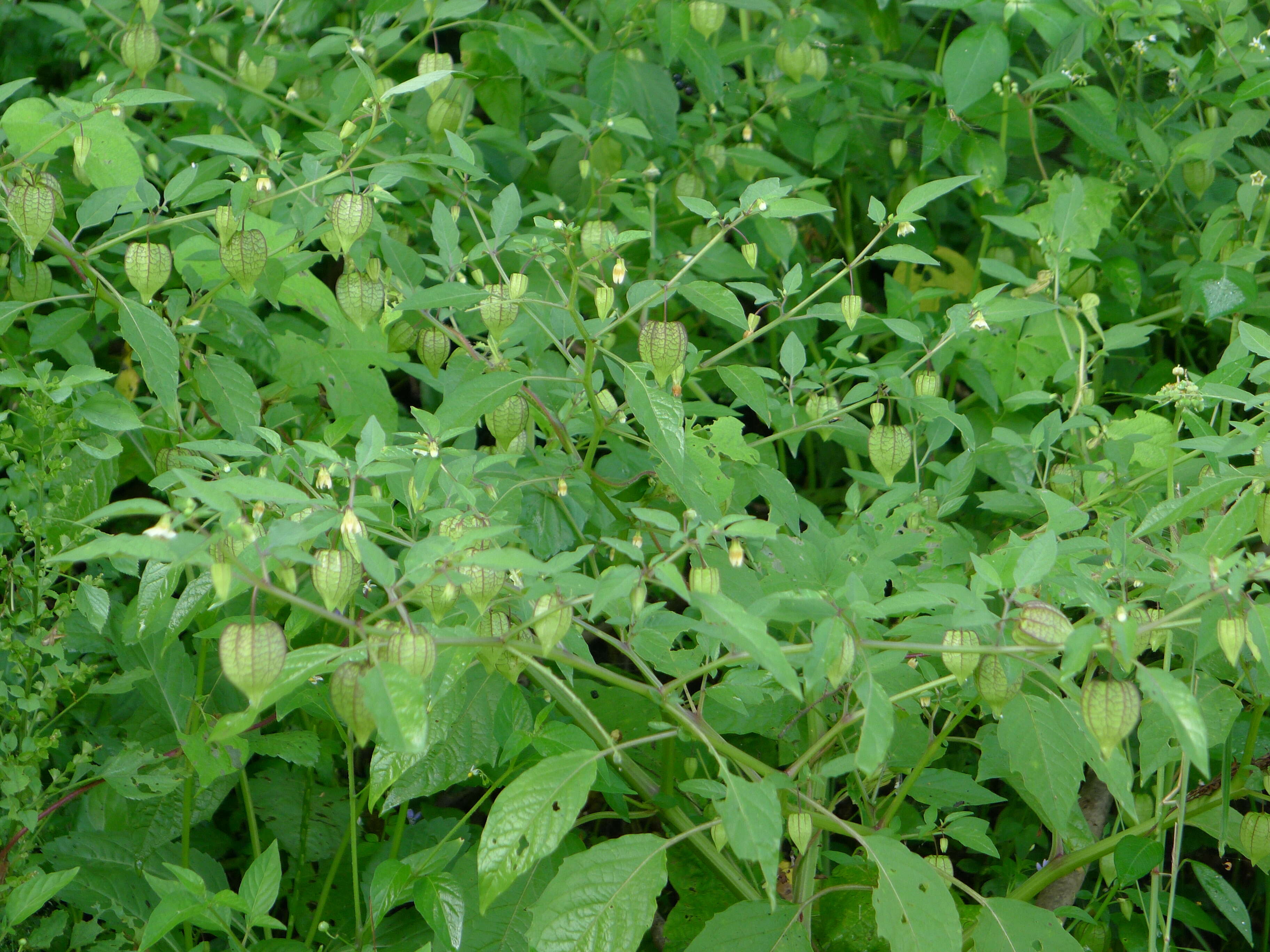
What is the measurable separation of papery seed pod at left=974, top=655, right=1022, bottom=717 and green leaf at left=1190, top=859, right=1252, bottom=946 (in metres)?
0.64

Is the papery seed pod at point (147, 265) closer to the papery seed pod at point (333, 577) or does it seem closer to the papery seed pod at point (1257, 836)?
the papery seed pod at point (333, 577)

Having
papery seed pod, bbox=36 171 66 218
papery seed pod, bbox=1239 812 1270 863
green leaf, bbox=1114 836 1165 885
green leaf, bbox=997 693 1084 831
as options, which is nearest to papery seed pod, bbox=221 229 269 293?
papery seed pod, bbox=36 171 66 218

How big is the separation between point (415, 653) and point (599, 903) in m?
0.39

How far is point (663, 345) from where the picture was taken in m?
1.14

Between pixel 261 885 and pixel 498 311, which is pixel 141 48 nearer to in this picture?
pixel 498 311

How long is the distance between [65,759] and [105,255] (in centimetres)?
79

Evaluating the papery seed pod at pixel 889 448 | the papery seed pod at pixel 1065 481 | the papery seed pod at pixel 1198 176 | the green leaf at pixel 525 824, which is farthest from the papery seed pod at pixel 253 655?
the papery seed pod at pixel 1198 176

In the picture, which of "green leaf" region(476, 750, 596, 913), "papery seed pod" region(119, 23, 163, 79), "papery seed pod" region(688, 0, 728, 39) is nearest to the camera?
"green leaf" region(476, 750, 596, 913)

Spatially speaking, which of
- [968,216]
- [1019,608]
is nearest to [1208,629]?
[1019,608]

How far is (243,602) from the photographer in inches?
53.1

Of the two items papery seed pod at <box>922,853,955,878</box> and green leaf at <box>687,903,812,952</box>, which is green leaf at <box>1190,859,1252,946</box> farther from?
green leaf at <box>687,903,812,952</box>

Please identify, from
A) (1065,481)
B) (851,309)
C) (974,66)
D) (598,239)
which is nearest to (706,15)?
(974,66)

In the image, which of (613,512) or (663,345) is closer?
(663,345)

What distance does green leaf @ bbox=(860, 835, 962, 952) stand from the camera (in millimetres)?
1006
